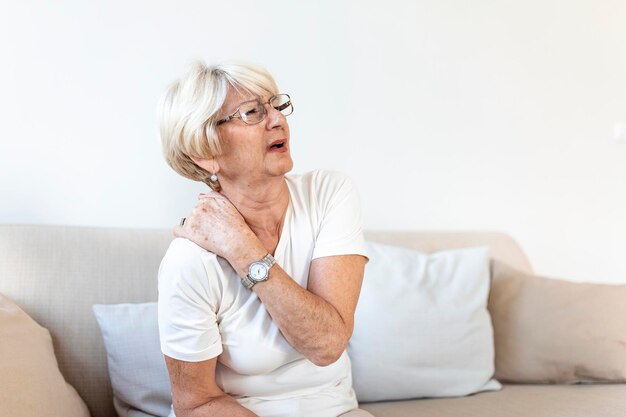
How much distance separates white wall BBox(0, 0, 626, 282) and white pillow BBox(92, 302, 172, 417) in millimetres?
430

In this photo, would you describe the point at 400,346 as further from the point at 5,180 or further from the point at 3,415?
the point at 5,180

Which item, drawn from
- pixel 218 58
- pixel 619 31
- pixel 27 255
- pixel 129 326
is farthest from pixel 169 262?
pixel 619 31

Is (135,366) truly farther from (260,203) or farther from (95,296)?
(260,203)

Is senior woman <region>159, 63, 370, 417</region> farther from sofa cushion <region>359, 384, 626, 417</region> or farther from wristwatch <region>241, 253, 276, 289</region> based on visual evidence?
sofa cushion <region>359, 384, 626, 417</region>

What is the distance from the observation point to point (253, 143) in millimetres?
1486

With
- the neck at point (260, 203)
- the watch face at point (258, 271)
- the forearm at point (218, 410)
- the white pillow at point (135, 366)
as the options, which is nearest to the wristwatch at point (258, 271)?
the watch face at point (258, 271)

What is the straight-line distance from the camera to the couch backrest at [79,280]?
176 cm

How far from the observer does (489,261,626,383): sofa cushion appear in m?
2.05

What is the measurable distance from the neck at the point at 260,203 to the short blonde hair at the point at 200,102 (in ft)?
0.33

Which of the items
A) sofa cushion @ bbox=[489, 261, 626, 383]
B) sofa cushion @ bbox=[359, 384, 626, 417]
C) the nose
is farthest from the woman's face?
sofa cushion @ bbox=[489, 261, 626, 383]

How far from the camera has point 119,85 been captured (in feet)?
6.70

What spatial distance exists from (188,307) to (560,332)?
3.86 feet

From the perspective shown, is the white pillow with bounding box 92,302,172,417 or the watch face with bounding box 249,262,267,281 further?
the white pillow with bounding box 92,302,172,417

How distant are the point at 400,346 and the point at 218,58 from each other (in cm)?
99
